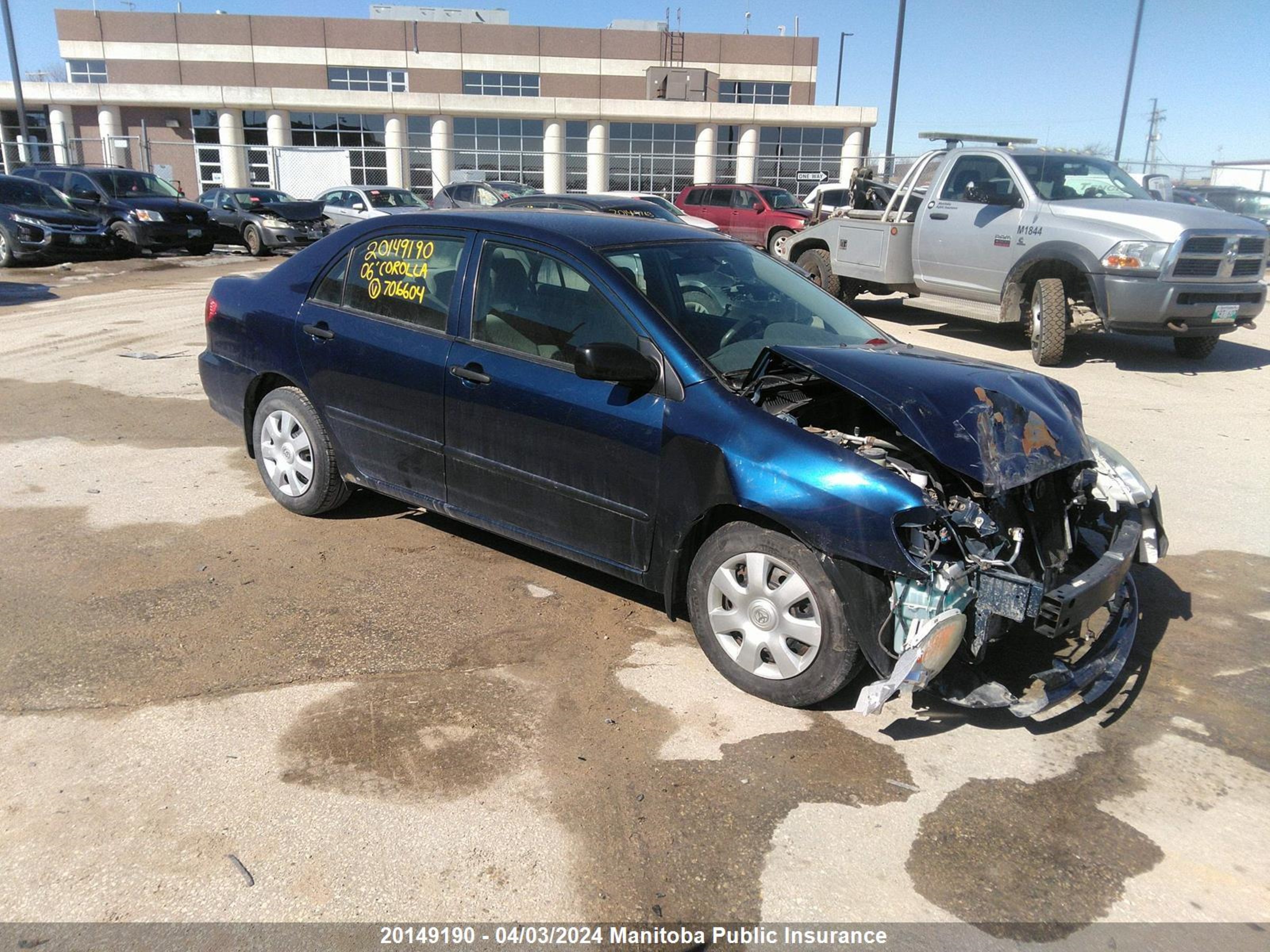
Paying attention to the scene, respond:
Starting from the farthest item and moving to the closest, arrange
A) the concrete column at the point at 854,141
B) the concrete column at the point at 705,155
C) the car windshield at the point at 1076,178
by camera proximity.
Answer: the concrete column at the point at 854,141 → the concrete column at the point at 705,155 → the car windshield at the point at 1076,178

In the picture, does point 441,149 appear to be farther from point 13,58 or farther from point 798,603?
point 798,603

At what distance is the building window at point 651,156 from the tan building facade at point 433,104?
7 centimetres

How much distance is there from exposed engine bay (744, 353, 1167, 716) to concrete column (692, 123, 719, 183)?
35769mm

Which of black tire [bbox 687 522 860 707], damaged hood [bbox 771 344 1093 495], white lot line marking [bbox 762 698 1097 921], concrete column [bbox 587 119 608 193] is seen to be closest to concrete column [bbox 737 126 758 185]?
concrete column [bbox 587 119 608 193]

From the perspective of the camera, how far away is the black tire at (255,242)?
69.4ft

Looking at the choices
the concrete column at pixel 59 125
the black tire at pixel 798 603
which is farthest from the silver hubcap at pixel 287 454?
the concrete column at pixel 59 125

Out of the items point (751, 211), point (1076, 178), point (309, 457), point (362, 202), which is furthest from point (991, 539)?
point (362, 202)

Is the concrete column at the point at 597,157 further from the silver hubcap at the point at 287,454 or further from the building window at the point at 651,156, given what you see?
the silver hubcap at the point at 287,454

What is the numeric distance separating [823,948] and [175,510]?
442 centimetres

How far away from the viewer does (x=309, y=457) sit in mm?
5195

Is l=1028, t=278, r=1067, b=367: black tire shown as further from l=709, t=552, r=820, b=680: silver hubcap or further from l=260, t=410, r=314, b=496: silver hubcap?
l=260, t=410, r=314, b=496: silver hubcap

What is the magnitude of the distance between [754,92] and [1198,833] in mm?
53735

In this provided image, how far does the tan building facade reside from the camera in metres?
40.5

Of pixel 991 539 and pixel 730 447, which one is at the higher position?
pixel 730 447
